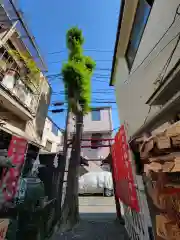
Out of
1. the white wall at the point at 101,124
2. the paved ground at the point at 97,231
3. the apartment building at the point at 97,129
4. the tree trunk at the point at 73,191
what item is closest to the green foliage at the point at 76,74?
the tree trunk at the point at 73,191

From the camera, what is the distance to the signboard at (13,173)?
466 centimetres

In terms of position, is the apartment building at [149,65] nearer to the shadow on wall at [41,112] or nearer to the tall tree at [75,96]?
the tall tree at [75,96]

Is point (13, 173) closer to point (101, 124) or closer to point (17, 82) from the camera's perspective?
point (17, 82)

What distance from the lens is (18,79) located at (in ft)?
26.3

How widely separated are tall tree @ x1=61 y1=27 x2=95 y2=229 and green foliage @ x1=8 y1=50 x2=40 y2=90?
220 cm

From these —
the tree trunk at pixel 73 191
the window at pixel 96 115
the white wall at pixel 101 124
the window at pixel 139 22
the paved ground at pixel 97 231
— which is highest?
the window at pixel 96 115

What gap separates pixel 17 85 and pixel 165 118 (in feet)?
26.2

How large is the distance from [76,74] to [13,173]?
5910 mm

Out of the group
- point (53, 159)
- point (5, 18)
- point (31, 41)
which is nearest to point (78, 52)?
point (31, 41)

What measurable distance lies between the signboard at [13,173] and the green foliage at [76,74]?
3.77 m

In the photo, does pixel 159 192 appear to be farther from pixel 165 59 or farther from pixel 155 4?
pixel 155 4


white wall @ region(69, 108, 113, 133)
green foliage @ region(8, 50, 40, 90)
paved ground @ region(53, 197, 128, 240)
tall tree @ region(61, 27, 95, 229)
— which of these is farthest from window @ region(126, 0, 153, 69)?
white wall @ region(69, 108, 113, 133)

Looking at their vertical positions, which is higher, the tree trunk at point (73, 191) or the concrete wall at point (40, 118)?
the concrete wall at point (40, 118)

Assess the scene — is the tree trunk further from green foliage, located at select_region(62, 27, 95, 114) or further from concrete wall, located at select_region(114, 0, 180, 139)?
concrete wall, located at select_region(114, 0, 180, 139)
